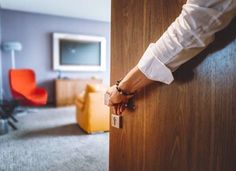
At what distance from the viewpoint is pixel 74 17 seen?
5797mm

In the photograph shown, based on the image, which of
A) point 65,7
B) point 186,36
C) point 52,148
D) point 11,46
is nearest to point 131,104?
point 186,36

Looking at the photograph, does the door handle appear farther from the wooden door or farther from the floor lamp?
the floor lamp

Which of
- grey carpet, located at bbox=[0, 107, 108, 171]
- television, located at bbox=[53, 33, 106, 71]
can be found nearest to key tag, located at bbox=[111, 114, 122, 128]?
grey carpet, located at bbox=[0, 107, 108, 171]

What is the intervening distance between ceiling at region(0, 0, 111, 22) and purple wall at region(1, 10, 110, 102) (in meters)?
0.19

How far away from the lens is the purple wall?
5234 millimetres

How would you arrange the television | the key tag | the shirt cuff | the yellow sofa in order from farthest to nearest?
the television → the yellow sofa → the key tag → the shirt cuff

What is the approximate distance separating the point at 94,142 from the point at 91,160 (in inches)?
21.8

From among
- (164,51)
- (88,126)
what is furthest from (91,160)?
(164,51)

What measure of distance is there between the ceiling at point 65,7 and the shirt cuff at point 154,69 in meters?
4.14

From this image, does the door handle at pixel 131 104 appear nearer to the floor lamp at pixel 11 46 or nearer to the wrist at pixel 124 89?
the wrist at pixel 124 89

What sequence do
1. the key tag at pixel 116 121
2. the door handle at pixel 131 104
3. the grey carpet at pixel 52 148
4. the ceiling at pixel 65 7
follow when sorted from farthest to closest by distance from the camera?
the ceiling at pixel 65 7 → the grey carpet at pixel 52 148 → the key tag at pixel 116 121 → the door handle at pixel 131 104

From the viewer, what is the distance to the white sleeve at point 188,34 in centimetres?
56

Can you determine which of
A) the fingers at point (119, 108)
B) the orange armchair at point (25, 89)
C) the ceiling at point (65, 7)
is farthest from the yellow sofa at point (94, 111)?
the ceiling at point (65, 7)

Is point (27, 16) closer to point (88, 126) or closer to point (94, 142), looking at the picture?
point (88, 126)
